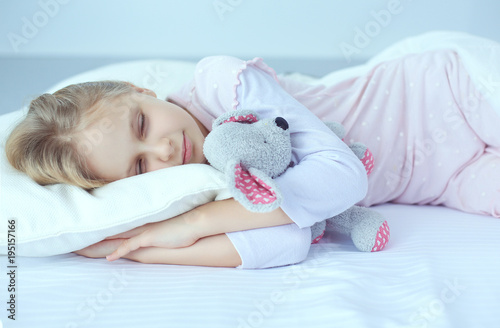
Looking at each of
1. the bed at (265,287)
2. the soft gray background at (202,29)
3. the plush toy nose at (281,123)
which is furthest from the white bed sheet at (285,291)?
the soft gray background at (202,29)

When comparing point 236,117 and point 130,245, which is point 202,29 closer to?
point 236,117

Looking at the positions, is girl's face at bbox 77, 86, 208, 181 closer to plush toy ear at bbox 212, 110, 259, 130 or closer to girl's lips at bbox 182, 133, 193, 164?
girl's lips at bbox 182, 133, 193, 164

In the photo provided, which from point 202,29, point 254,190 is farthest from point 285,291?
point 202,29

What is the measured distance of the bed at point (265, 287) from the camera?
29.5 inches

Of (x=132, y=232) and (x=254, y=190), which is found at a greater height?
(x=254, y=190)

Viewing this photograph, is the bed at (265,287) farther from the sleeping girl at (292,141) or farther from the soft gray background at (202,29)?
A: the soft gray background at (202,29)

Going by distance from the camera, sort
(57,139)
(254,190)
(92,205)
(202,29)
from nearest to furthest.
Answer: (254,190)
(92,205)
(57,139)
(202,29)

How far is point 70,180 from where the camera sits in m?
0.98

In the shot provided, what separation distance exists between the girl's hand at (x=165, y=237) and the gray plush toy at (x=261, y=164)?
13 centimetres

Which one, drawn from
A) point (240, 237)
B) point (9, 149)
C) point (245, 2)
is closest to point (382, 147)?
point (240, 237)

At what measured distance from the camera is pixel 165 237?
933 mm

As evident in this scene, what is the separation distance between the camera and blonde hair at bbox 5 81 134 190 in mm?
984

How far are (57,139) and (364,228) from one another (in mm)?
655

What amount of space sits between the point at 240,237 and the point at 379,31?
225 cm
